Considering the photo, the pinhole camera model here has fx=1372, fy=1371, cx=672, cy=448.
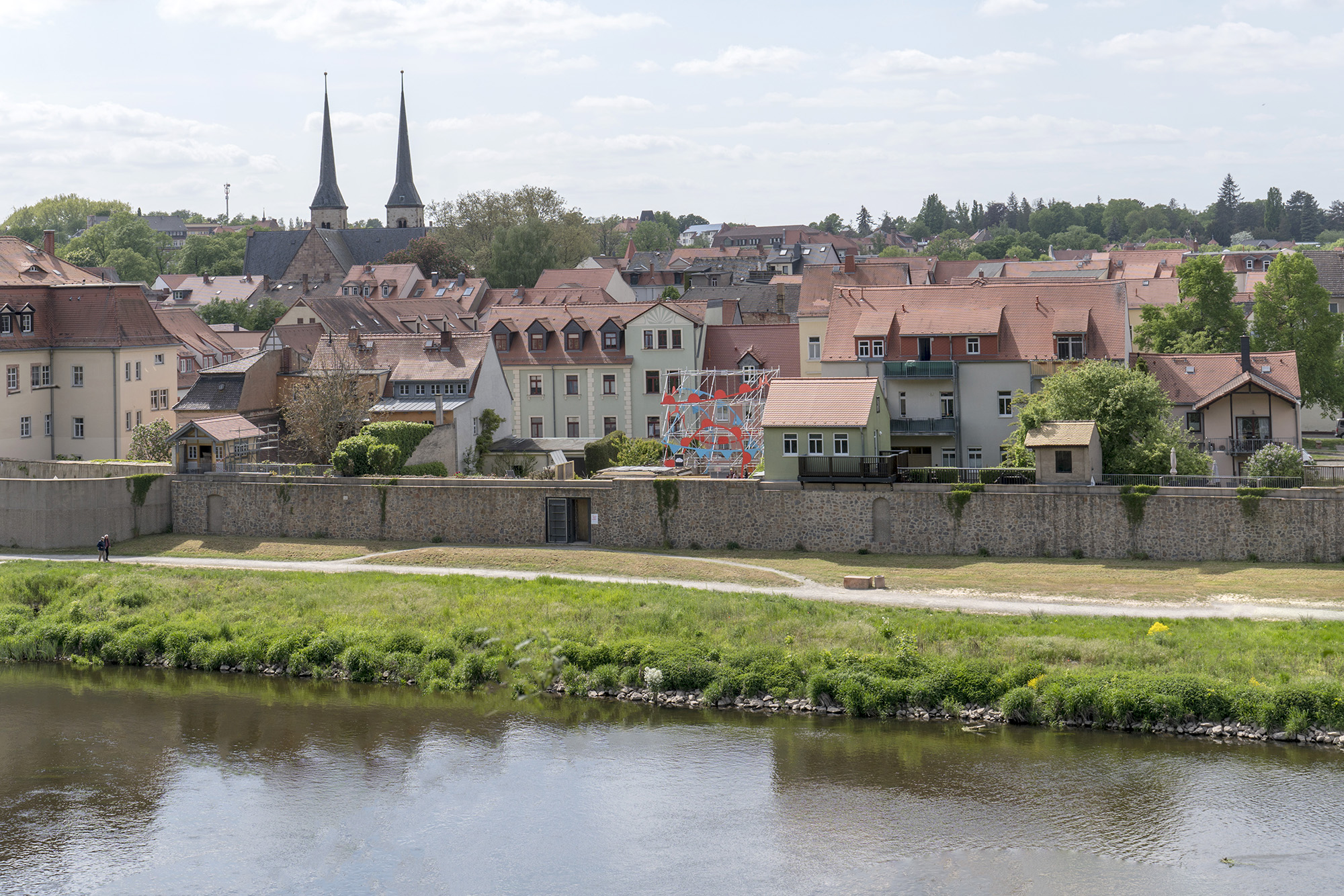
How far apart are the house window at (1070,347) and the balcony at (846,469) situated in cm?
1029

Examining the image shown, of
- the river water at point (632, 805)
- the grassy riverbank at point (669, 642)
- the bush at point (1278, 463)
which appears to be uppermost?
the bush at point (1278, 463)

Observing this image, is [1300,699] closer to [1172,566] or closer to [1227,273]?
[1172,566]

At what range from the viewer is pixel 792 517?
142ft

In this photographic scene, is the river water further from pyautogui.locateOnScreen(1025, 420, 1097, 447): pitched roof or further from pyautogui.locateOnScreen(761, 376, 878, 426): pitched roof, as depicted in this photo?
pyautogui.locateOnScreen(761, 376, 878, 426): pitched roof

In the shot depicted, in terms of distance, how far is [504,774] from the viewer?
27625mm

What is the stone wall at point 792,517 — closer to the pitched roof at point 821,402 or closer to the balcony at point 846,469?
the balcony at point 846,469

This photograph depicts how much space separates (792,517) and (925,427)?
8798 millimetres

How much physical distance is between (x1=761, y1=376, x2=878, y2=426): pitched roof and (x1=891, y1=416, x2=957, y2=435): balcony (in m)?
4.91

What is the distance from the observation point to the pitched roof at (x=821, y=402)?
43.3 meters

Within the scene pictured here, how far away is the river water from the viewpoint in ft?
74.6

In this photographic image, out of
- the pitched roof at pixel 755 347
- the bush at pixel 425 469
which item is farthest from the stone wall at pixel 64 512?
the pitched roof at pixel 755 347

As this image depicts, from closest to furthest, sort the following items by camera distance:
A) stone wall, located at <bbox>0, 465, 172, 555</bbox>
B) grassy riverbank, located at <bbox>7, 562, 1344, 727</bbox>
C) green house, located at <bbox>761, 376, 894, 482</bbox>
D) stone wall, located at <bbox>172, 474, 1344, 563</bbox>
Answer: grassy riverbank, located at <bbox>7, 562, 1344, 727</bbox> → stone wall, located at <bbox>172, 474, 1344, 563</bbox> → green house, located at <bbox>761, 376, 894, 482</bbox> → stone wall, located at <bbox>0, 465, 172, 555</bbox>

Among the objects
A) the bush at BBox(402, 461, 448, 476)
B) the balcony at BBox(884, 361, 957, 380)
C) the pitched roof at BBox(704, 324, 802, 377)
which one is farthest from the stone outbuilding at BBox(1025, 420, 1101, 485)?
the bush at BBox(402, 461, 448, 476)

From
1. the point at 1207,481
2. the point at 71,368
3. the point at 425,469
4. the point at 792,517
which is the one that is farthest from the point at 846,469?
the point at 71,368
